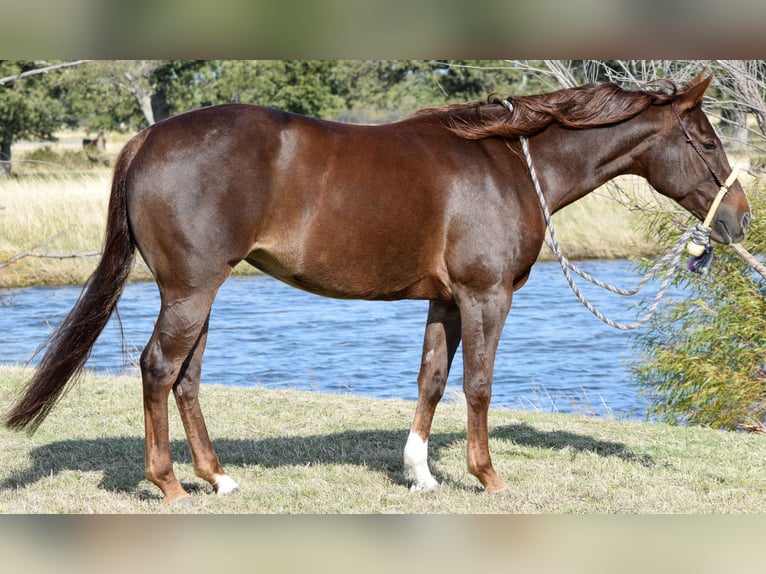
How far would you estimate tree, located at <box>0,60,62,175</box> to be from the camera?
24.7 m

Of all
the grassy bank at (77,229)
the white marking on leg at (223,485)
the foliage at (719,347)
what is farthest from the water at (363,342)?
the white marking on leg at (223,485)

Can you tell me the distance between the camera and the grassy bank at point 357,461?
473 centimetres

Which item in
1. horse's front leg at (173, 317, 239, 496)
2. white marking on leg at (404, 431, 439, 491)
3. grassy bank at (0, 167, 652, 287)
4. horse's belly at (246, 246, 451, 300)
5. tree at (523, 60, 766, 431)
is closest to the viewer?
horse's belly at (246, 246, 451, 300)

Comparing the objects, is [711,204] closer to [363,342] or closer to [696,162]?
[696,162]

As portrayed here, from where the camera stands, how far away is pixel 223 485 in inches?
189

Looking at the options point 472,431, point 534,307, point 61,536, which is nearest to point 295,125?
point 472,431

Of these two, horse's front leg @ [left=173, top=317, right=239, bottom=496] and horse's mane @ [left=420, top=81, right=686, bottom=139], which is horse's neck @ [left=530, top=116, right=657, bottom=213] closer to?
horse's mane @ [left=420, top=81, right=686, bottom=139]

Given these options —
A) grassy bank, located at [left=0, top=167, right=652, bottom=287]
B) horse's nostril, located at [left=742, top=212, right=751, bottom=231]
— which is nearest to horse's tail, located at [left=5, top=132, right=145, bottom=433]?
horse's nostril, located at [left=742, top=212, right=751, bottom=231]

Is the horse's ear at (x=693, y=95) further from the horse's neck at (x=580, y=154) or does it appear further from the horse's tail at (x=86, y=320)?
the horse's tail at (x=86, y=320)

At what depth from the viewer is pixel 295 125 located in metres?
4.54

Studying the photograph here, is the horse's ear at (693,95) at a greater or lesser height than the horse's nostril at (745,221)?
greater

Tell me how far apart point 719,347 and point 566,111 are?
4586mm
